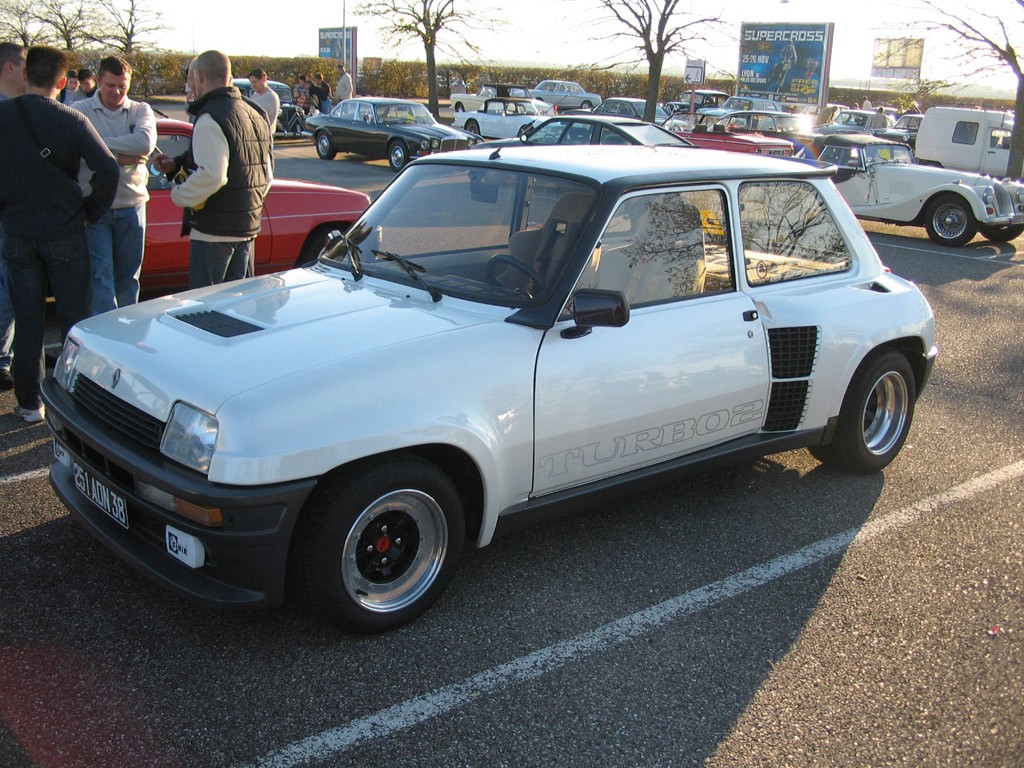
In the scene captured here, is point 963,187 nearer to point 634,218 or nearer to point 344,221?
point 344,221

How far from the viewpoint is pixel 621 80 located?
172 feet

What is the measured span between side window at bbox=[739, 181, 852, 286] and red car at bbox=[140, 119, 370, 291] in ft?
13.1

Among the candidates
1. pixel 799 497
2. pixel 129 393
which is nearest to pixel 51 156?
pixel 129 393

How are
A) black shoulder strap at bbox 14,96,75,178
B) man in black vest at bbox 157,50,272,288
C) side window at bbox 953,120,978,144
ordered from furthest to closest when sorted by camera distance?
side window at bbox 953,120,978,144 → man in black vest at bbox 157,50,272,288 → black shoulder strap at bbox 14,96,75,178

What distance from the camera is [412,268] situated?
12.8 feet

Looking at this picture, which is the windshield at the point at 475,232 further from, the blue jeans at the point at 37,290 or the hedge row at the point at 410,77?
the hedge row at the point at 410,77

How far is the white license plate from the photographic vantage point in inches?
125

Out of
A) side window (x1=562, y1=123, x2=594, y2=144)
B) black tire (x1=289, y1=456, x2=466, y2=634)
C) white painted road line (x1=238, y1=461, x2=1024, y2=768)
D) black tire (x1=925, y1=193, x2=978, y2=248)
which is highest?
side window (x1=562, y1=123, x2=594, y2=144)

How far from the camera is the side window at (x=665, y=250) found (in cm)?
376

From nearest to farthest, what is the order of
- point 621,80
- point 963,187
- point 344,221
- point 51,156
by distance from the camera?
point 51,156, point 344,221, point 963,187, point 621,80

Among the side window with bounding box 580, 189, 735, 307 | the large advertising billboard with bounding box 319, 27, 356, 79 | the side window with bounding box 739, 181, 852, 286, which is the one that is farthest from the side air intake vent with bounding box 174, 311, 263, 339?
the large advertising billboard with bounding box 319, 27, 356, 79

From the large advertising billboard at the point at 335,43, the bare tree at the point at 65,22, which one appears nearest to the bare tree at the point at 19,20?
the bare tree at the point at 65,22

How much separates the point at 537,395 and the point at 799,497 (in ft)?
6.55

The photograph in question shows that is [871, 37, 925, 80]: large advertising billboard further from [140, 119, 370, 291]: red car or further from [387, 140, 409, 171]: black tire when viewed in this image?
[140, 119, 370, 291]: red car
